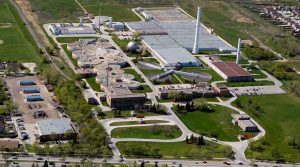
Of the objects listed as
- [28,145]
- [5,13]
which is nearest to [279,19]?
[5,13]

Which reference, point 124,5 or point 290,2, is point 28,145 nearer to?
point 124,5

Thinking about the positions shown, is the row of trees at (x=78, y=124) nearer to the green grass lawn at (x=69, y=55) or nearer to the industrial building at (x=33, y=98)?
the industrial building at (x=33, y=98)

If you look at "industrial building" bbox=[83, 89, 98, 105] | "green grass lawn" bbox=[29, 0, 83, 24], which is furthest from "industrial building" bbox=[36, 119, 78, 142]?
"green grass lawn" bbox=[29, 0, 83, 24]

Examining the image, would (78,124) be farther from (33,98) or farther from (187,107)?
(187,107)

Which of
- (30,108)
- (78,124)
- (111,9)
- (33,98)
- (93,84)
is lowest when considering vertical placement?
(30,108)

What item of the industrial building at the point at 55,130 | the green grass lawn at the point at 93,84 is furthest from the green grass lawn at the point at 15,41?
the industrial building at the point at 55,130

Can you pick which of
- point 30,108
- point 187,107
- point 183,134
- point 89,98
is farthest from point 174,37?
point 183,134
